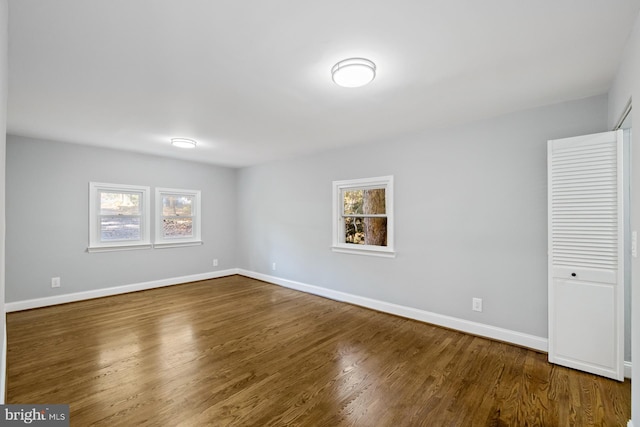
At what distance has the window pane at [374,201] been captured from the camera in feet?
13.6

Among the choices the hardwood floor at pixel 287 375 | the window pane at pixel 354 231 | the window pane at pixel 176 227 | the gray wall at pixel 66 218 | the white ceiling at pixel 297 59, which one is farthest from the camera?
the window pane at pixel 176 227

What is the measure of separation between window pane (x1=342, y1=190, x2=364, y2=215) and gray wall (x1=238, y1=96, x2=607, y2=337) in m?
0.27

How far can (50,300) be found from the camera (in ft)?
13.6

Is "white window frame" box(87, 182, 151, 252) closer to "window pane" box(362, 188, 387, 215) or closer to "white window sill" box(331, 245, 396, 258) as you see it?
"white window sill" box(331, 245, 396, 258)

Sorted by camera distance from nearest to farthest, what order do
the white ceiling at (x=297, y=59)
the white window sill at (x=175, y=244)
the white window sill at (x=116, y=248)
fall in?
1. the white ceiling at (x=297, y=59)
2. the white window sill at (x=116, y=248)
3. the white window sill at (x=175, y=244)

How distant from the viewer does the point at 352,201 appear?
4.56 metres

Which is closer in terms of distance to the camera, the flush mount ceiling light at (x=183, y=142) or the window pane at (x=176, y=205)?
the flush mount ceiling light at (x=183, y=142)

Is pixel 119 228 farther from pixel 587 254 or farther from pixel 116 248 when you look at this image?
pixel 587 254

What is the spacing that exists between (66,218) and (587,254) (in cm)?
636

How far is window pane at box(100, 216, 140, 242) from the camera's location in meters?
4.72

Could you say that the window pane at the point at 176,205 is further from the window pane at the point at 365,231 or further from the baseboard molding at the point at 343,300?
the window pane at the point at 365,231

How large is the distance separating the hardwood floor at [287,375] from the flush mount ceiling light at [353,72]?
2355 mm

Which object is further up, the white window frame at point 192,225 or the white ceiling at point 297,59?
the white ceiling at point 297,59

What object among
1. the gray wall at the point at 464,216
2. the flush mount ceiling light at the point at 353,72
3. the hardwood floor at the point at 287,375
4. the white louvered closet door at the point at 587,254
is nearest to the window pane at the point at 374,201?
the gray wall at the point at 464,216
